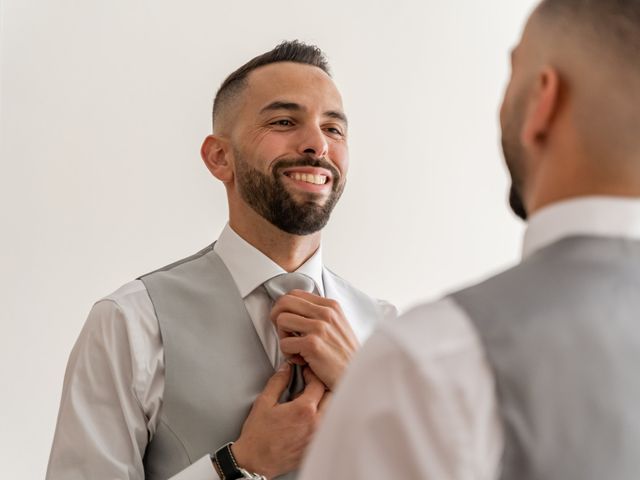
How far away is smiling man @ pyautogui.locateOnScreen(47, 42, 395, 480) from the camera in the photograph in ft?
5.54

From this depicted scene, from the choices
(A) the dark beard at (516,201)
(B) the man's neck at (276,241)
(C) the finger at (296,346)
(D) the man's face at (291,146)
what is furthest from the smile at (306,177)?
(A) the dark beard at (516,201)

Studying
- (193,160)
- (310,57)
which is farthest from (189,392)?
(193,160)

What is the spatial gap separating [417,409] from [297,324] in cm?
92

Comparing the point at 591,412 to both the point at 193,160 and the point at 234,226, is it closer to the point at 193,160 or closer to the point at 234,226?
the point at 234,226

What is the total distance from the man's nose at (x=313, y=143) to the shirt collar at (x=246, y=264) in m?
0.21

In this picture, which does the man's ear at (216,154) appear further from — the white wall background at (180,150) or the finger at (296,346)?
the white wall background at (180,150)

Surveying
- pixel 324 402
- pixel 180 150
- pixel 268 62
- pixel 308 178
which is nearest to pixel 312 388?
pixel 324 402

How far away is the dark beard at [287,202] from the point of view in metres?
1.86

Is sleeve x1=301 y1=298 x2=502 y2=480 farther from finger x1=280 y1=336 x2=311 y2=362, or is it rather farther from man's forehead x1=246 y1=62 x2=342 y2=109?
man's forehead x1=246 y1=62 x2=342 y2=109

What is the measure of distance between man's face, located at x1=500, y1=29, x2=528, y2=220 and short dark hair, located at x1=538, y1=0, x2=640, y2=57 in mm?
53

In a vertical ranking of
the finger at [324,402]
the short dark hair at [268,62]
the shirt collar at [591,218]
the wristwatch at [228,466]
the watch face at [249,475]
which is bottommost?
the watch face at [249,475]

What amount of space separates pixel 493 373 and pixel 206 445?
3.11ft

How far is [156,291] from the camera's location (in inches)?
71.9

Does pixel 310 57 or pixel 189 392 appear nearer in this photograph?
pixel 189 392
